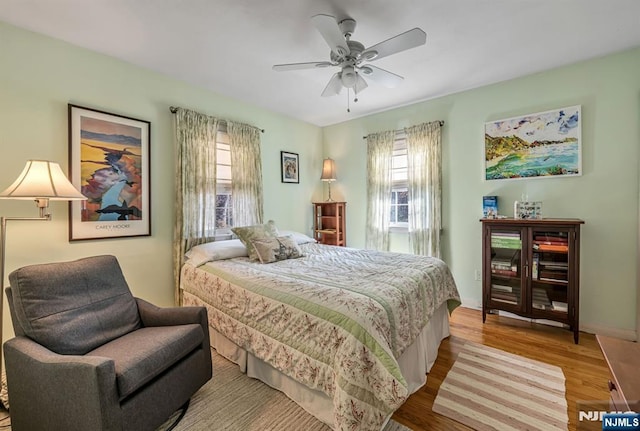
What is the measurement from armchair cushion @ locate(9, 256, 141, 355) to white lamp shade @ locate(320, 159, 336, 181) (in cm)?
320

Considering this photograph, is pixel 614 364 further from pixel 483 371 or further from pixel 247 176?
pixel 247 176

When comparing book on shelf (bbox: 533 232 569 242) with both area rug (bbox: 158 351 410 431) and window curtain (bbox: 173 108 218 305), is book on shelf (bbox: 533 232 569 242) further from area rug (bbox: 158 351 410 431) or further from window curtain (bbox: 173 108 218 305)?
window curtain (bbox: 173 108 218 305)

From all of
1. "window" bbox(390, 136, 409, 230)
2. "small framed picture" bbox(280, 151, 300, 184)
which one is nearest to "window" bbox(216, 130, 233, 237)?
"small framed picture" bbox(280, 151, 300, 184)

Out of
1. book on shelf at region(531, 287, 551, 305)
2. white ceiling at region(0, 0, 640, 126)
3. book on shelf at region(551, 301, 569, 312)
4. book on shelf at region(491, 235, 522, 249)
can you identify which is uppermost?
white ceiling at region(0, 0, 640, 126)

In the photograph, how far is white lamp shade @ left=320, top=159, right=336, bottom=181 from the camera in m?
4.61

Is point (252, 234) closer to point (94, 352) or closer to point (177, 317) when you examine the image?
point (177, 317)

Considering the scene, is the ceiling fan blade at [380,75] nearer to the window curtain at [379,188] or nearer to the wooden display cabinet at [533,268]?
the window curtain at [379,188]

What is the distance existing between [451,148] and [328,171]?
1.87m

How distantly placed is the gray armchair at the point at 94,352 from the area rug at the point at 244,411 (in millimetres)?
139

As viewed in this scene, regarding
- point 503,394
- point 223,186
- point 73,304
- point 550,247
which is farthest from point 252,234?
point 550,247

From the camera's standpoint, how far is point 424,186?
3.77m

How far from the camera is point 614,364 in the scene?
1260 millimetres

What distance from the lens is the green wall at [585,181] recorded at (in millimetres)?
2643

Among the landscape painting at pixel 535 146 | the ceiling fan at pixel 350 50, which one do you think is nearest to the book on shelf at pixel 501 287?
the landscape painting at pixel 535 146
